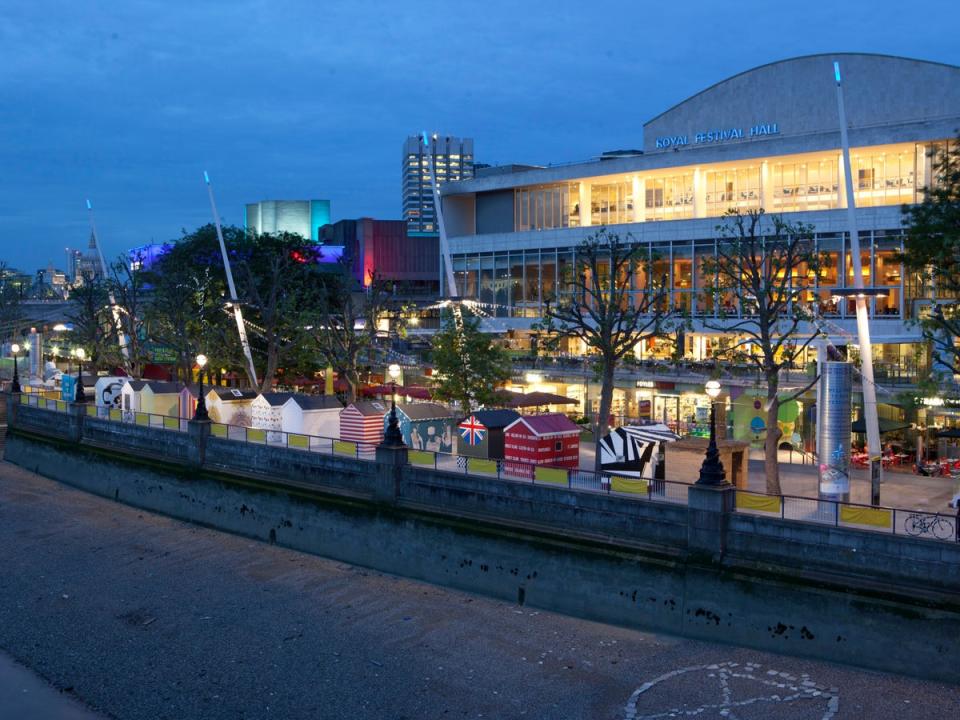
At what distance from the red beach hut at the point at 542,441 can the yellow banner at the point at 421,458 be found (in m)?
2.91

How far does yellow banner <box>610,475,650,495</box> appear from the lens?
1038 inches

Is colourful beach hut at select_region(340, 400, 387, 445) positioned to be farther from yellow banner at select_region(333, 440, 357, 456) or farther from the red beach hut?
the red beach hut

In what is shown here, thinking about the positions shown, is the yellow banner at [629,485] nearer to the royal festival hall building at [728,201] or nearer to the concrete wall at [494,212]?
the royal festival hall building at [728,201]

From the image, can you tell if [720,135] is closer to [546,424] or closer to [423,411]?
[423,411]

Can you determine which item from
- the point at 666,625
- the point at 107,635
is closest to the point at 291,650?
the point at 107,635

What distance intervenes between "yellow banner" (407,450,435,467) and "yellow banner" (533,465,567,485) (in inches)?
166

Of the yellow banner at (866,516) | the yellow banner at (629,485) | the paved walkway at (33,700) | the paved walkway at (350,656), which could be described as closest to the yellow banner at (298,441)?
the paved walkway at (350,656)

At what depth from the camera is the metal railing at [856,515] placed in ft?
70.9

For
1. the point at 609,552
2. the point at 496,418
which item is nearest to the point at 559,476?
the point at 609,552

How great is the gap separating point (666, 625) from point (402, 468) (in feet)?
34.9

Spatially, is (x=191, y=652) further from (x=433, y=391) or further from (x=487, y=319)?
(x=487, y=319)

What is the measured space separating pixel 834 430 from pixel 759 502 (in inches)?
211

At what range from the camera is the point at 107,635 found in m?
27.2

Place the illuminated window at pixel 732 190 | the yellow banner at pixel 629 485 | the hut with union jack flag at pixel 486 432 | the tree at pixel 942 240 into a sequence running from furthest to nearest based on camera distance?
the illuminated window at pixel 732 190 < the hut with union jack flag at pixel 486 432 < the tree at pixel 942 240 < the yellow banner at pixel 629 485
